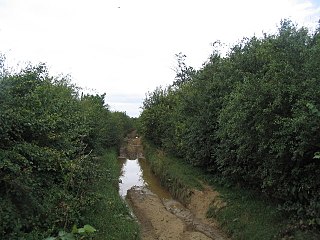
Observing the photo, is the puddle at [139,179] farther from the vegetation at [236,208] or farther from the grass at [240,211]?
the grass at [240,211]

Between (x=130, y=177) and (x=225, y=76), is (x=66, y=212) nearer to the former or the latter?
(x=225, y=76)

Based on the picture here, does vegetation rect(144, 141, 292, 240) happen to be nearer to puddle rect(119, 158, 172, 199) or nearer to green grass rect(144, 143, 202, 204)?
green grass rect(144, 143, 202, 204)

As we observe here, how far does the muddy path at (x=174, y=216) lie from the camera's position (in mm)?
11938

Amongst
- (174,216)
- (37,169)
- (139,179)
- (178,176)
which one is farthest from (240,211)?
(139,179)

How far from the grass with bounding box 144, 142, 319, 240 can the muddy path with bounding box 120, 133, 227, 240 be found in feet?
1.29

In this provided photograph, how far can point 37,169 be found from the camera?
27.2 ft

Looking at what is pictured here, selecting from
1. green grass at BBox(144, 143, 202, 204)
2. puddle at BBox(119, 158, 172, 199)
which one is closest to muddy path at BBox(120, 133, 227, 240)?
green grass at BBox(144, 143, 202, 204)

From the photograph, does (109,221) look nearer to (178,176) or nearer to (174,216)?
(174,216)

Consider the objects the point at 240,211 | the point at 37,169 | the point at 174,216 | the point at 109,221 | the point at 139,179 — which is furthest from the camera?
the point at 139,179

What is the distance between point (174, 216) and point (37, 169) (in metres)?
7.30

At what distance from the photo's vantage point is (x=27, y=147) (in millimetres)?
7996

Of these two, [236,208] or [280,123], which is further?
[236,208]

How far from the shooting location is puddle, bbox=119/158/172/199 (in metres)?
19.0

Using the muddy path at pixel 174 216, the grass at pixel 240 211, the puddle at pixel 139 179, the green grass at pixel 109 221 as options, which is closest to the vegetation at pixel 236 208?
the grass at pixel 240 211
